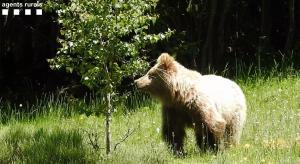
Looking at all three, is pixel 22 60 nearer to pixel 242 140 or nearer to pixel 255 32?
pixel 255 32

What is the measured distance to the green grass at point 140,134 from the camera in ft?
23.2

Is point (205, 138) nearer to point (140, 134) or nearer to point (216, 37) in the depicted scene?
point (140, 134)

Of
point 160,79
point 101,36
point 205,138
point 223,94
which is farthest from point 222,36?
point 101,36

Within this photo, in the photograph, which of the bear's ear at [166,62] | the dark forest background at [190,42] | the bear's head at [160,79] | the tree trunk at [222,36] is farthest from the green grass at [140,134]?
the tree trunk at [222,36]

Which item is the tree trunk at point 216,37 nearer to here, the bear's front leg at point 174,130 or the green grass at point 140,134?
the green grass at point 140,134

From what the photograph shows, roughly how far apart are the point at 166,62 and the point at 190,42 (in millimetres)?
4895

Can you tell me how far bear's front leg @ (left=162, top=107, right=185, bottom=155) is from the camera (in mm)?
7492

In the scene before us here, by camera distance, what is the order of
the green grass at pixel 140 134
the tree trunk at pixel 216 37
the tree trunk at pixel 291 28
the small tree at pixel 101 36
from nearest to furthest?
the small tree at pixel 101 36 < the green grass at pixel 140 134 < the tree trunk at pixel 216 37 < the tree trunk at pixel 291 28

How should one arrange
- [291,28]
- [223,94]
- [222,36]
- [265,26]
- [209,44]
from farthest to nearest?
[265,26] → [291,28] → [222,36] → [209,44] → [223,94]

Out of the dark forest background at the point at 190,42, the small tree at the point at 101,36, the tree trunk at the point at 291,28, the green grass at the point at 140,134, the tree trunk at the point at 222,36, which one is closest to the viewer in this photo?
the small tree at the point at 101,36

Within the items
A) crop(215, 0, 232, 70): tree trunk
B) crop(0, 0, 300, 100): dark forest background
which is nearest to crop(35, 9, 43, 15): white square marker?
crop(0, 0, 300, 100): dark forest background

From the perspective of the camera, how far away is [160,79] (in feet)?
24.6

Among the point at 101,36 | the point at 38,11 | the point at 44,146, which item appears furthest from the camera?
the point at 38,11

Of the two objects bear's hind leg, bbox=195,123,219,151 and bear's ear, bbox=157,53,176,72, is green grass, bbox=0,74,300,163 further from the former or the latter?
bear's ear, bbox=157,53,176,72
